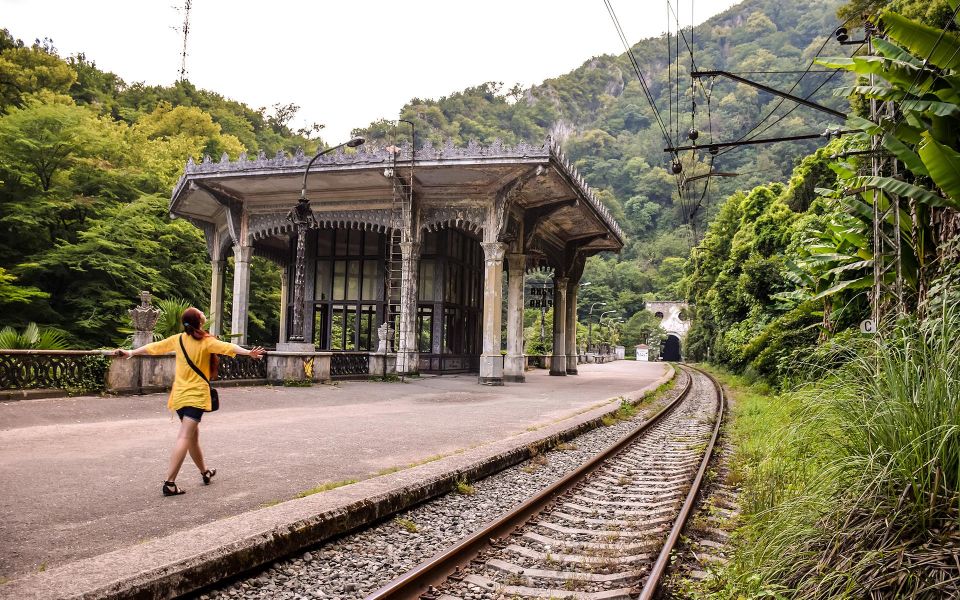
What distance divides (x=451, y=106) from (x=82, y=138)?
202ft

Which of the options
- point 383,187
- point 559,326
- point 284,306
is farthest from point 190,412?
point 559,326

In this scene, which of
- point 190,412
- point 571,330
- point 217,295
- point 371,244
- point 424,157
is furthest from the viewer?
point 571,330

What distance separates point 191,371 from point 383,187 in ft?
59.2

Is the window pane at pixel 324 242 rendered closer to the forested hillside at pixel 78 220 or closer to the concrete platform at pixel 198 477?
the forested hillside at pixel 78 220

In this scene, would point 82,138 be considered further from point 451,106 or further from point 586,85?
point 586,85

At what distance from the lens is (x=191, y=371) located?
5.52 meters

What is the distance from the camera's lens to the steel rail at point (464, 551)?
366cm

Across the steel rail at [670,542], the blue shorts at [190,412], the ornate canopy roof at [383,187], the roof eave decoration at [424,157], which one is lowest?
the steel rail at [670,542]

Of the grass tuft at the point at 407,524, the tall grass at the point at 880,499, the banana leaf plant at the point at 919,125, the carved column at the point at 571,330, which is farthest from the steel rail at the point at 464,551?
the carved column at the point at 571,330

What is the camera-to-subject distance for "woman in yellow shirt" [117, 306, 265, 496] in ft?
17.6

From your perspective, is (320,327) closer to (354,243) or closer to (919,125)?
(354,243)

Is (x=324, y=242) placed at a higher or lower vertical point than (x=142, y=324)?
higher

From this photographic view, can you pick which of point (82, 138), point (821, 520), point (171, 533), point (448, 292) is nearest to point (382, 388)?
point (448, 292)

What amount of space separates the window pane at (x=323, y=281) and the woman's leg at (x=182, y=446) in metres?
22.5
